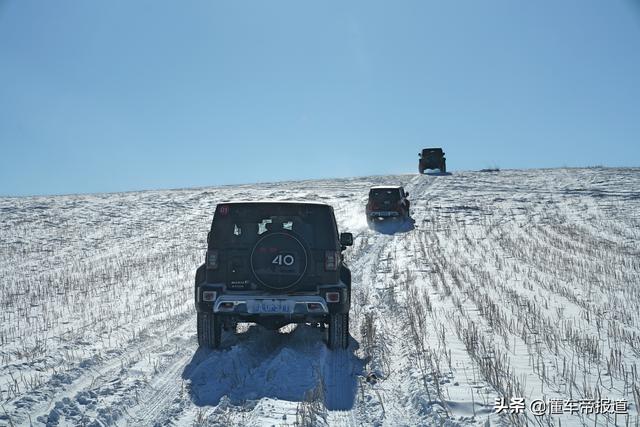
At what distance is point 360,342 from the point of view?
7141mm

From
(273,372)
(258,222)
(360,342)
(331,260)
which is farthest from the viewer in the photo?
(360,342)

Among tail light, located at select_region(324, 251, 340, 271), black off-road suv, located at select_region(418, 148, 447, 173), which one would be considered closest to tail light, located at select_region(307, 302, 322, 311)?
tail light, located at select_region(324, 251, 340, 271)

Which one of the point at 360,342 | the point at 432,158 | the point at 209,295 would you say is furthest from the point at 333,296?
the point at 432,158

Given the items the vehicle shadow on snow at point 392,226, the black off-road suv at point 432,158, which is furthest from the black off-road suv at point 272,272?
the black off-road suv at point 432,158

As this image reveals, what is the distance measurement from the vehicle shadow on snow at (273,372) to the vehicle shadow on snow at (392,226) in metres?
15.7

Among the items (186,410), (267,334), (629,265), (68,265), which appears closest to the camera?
(186,410)

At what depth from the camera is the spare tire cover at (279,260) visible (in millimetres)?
6352

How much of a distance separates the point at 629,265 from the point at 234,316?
35.5 feet

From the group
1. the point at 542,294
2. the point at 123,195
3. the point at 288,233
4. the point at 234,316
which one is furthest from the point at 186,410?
the point at 123,195

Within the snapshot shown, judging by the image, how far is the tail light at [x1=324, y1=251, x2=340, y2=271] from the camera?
21.4ft

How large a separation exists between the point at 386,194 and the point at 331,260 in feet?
59.7

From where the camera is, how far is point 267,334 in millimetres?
7629

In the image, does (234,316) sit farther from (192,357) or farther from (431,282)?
(431,282)

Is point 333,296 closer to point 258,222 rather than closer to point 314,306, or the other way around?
point 314,306
